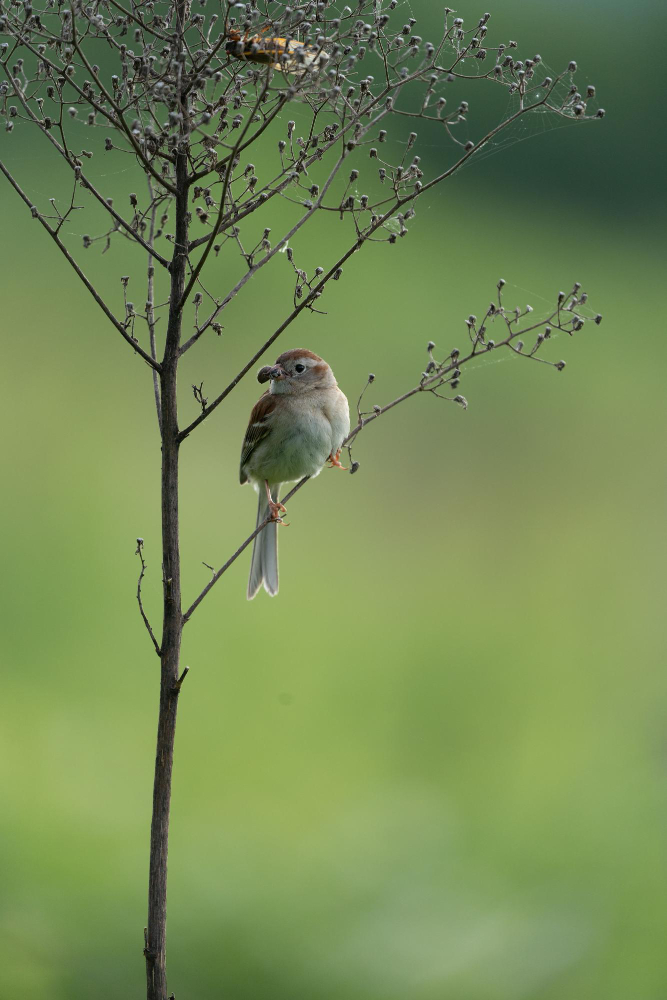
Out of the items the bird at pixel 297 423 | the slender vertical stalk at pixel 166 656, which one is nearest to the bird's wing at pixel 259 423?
the bird at pixel 297 423

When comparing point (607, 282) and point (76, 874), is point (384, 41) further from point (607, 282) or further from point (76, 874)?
point (607, 282)

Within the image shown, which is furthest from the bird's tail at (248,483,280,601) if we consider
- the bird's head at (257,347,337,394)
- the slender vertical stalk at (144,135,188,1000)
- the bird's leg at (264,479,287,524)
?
the slender vertical stalk at (144,135,188,1000)

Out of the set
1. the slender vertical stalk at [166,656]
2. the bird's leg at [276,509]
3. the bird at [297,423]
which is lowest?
the slender vertical stalk at [166,656]

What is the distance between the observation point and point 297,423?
3494 mm

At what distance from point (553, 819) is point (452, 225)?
5.45m

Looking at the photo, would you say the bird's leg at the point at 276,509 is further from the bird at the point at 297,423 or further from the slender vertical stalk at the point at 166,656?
the slender vertical stalk at the point at 166,656

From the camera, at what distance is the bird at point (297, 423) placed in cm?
351

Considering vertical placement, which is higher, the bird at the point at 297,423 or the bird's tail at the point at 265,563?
the bird at the point at 297,423

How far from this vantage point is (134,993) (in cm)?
395

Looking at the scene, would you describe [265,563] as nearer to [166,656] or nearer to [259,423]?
[259,423]

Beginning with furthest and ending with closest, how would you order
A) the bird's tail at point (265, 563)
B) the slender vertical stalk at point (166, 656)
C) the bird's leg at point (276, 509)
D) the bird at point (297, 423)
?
the bird's tail at point (265, 563), the bird at point (297, 423), the bird's leg at point (276, 509), the slender vertical stalk at point (166, 656)

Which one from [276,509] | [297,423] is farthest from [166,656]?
[297,423]

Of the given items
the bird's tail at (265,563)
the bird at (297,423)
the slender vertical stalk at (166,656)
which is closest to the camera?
the slender vertical stalk at (166,656)

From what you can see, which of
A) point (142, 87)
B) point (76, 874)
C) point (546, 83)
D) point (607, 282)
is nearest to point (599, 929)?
point (76, 874)
